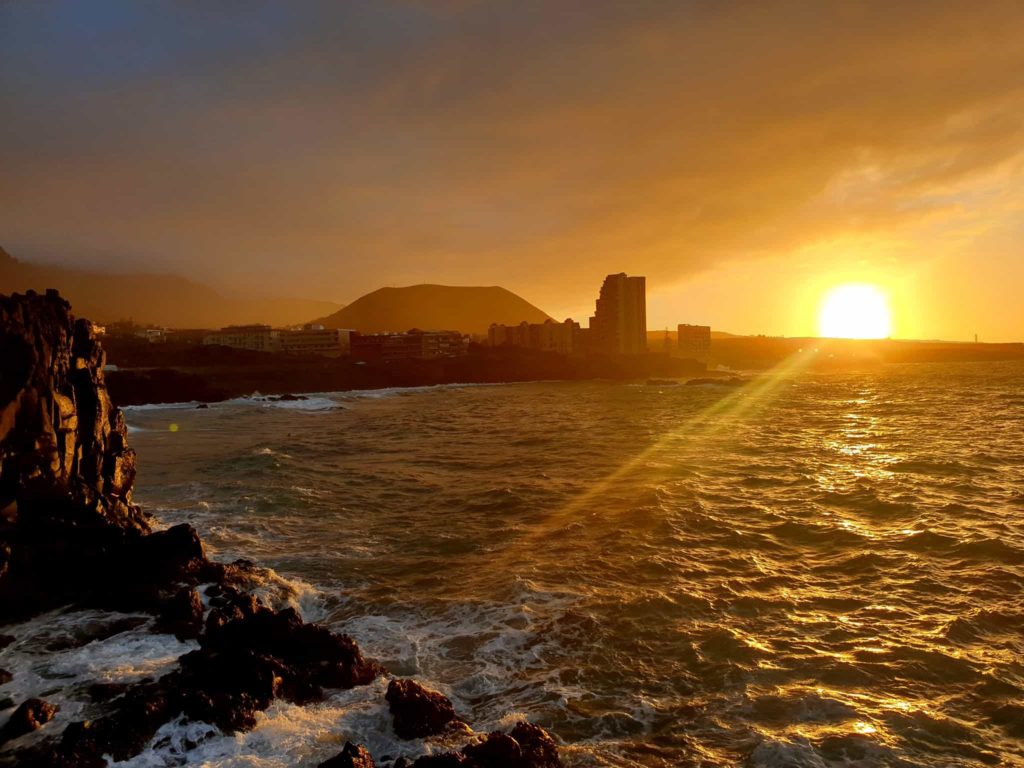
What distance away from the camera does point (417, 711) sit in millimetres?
8109

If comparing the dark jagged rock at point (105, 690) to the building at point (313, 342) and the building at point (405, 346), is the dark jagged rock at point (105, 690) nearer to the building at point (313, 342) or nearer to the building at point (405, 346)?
the building at point (405, 346)

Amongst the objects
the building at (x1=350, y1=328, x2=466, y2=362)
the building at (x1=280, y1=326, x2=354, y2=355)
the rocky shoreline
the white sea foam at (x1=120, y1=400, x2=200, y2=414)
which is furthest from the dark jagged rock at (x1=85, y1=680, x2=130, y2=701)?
the building at (x1=280, y1=326, x2=354, y2=355)

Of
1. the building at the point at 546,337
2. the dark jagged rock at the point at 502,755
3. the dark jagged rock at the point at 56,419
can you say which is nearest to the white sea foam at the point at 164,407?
the dark jagged rock at the point at 56,419

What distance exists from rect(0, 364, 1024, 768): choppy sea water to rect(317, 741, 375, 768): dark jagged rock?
2.11 feet

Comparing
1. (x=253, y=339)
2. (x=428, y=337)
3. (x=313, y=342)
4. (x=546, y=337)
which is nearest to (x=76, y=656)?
(x=428, y=337)

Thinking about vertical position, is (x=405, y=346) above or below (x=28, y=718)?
above

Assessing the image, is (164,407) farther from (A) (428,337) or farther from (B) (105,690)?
(A) (428,337)

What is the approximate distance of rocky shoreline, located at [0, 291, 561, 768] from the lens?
7348mm

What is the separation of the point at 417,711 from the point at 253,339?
15922 cm

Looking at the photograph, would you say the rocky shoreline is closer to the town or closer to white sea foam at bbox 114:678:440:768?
white sea foam at bbox 114:678:440:768

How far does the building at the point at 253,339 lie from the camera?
151 meters

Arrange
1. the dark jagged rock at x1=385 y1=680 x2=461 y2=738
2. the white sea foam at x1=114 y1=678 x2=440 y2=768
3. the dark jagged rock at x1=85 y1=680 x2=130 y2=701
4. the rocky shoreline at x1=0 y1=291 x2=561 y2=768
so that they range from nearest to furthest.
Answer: the white sea foam at x1=114 y1=678 x2=440 y2=768
the rocky shoreline at x1=0 y1=291 x2=561 y2=768
the dark jagged rock at x1=385 y1=680 x2=461 y2=738
the dark jagged rock at x1=85 y1=680 x2=130 y2=701

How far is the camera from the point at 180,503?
2200 centimetres

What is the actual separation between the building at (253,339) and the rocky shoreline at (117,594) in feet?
458
